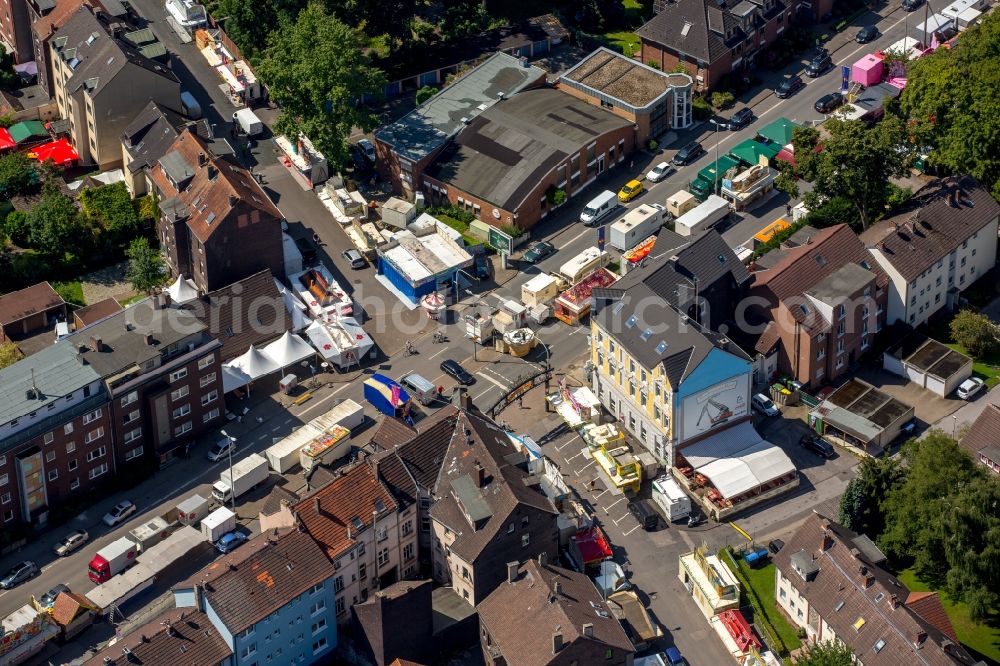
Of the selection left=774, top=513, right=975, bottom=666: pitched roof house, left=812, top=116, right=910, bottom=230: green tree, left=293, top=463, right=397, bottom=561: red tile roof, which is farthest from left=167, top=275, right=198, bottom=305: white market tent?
left=812, top=116, right=910, bottom=230: green tree

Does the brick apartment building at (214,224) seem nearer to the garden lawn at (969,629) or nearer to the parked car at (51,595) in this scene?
the parked car at (51,595)

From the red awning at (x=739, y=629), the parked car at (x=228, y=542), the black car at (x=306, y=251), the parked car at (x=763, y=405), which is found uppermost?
the black car at (x=306, y=251)

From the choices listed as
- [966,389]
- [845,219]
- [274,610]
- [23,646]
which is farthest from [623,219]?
[23,646]

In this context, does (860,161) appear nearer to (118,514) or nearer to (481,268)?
(481,268)

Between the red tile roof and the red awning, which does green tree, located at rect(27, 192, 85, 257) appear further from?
the red awning

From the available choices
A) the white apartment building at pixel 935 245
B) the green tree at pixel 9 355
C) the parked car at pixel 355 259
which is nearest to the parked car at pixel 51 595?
the green tree at pixel 9 355

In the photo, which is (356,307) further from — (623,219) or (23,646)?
(23,646)
